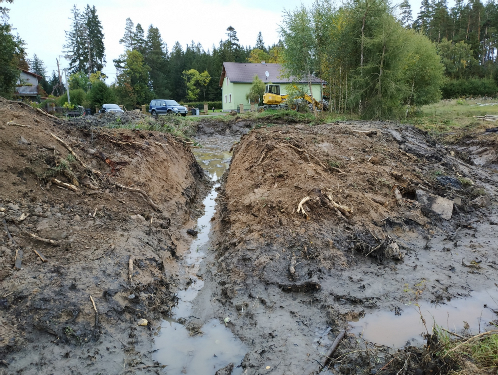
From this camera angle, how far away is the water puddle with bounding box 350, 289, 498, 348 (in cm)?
420

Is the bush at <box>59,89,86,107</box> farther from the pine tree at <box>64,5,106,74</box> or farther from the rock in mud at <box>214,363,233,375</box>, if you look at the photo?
the rock in mud at <box>214,363,233,375</box>

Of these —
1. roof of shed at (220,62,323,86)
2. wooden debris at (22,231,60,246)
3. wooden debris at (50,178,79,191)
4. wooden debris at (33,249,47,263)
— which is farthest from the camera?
roof of shed at (220,62,323,86)

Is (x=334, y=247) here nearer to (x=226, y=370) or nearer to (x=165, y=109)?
(x=226, y=370)

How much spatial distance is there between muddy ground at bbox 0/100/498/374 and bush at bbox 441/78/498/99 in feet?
140

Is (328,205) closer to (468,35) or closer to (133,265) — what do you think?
→ (133,265)

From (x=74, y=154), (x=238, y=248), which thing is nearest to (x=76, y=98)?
(x=74, y=154)

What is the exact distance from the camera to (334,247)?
5953 mm

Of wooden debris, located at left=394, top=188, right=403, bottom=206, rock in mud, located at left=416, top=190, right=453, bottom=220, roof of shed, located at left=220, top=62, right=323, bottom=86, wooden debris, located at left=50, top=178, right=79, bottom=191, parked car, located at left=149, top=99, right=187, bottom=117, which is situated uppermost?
roof of shed, located at left=220, top=62, right=323, bottom=86

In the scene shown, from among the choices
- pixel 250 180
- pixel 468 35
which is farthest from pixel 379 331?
pixel 468 35

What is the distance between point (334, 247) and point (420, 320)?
1796mm

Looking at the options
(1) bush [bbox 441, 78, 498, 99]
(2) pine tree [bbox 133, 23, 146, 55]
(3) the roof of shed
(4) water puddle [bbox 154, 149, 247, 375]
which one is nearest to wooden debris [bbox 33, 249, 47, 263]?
(4) water puddle [bbox 154, 149, 247, 375]

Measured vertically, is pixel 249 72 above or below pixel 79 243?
above

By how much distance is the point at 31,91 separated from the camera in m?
44.9

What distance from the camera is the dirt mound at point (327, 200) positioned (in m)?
5.90
